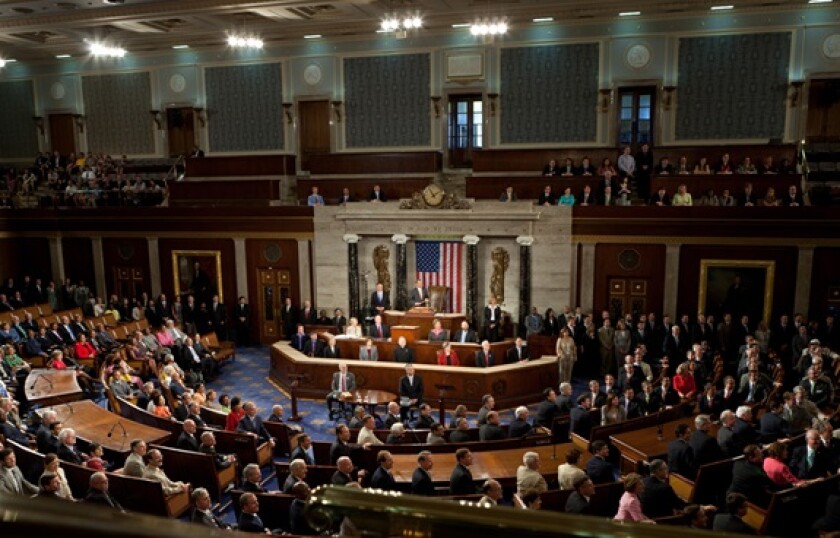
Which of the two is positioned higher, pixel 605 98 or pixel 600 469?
pixel 605 98

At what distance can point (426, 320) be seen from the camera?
15219mm

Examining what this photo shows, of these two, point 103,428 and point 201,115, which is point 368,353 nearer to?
point 103,428

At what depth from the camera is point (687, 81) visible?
59.0 feet

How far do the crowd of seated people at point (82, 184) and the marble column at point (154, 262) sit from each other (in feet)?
4.22

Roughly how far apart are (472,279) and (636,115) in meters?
7.28

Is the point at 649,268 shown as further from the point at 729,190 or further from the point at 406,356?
the point at 406,356

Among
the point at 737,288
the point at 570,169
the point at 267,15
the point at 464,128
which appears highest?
the point at 267,15

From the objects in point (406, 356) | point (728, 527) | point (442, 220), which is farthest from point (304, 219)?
point (728, 527)

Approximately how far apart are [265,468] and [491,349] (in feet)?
18.3

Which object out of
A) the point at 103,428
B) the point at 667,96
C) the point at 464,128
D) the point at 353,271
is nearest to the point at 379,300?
the point at 353,271

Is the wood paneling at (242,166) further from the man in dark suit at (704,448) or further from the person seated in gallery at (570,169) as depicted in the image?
the man in dark suit at (704,448)

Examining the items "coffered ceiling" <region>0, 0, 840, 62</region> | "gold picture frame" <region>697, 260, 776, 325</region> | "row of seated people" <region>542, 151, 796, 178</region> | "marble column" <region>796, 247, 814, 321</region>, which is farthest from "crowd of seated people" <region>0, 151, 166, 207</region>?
"marble column" <region>796, 247, 814, 321</region>

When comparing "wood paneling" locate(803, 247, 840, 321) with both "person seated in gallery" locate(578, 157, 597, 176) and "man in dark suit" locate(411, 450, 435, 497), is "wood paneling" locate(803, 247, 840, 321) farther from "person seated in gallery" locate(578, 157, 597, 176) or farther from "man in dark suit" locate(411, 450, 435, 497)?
"man in dark suit" locate(411, 450, 435, 497)

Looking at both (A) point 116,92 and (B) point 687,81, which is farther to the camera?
(A) point 116,92
